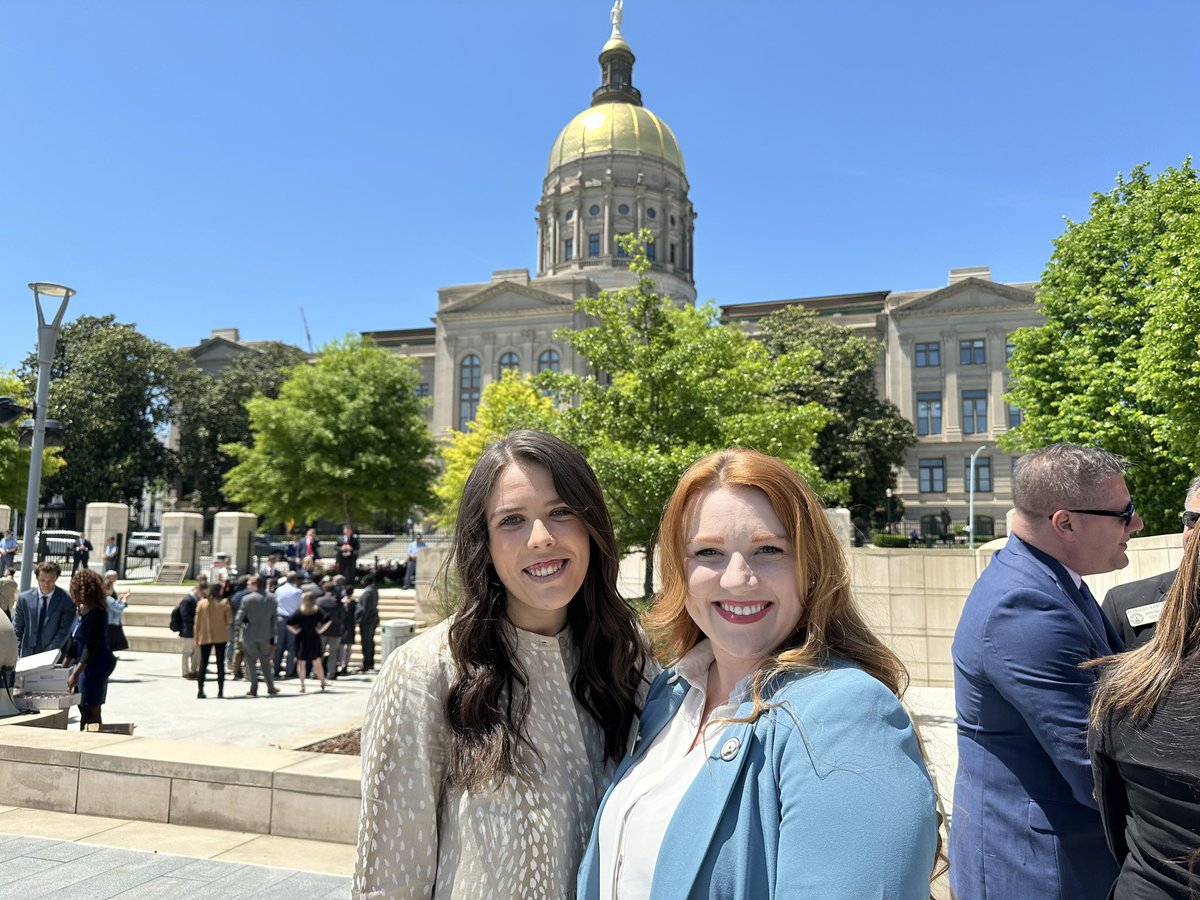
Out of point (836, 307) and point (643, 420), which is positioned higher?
point (836, 307)

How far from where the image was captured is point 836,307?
72.1 metres

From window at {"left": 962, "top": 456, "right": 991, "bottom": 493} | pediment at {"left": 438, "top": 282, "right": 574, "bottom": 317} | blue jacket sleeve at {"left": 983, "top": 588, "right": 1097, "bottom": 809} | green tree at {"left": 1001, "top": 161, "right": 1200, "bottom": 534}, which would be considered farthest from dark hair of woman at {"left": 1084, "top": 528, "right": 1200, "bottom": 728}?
window at {"left": 962, "top": 456, "right": 991, "bottom": 493}

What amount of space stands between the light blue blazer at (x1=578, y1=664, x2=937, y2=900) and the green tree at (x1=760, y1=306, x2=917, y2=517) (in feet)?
150

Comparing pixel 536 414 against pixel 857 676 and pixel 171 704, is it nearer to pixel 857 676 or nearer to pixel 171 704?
pixel 171 704

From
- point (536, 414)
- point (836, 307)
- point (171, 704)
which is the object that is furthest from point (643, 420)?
point (836, 307)

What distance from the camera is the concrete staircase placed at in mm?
19453

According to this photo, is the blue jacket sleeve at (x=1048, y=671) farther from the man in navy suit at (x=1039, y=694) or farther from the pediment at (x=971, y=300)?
the pediment at (x=971, y=300)

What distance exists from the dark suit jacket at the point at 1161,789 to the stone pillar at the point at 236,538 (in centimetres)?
3069

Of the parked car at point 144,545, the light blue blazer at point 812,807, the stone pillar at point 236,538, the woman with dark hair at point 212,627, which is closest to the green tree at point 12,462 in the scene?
the parked car at point 144,545

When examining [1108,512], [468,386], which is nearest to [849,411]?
[468,386]

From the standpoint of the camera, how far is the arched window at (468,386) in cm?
6700

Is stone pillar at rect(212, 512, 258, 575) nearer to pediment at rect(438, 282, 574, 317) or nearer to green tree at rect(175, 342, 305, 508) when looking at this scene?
green tree at rect(175, 342, 305, 508)

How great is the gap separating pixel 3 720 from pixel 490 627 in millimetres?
7214

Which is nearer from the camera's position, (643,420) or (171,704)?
(171,704)
